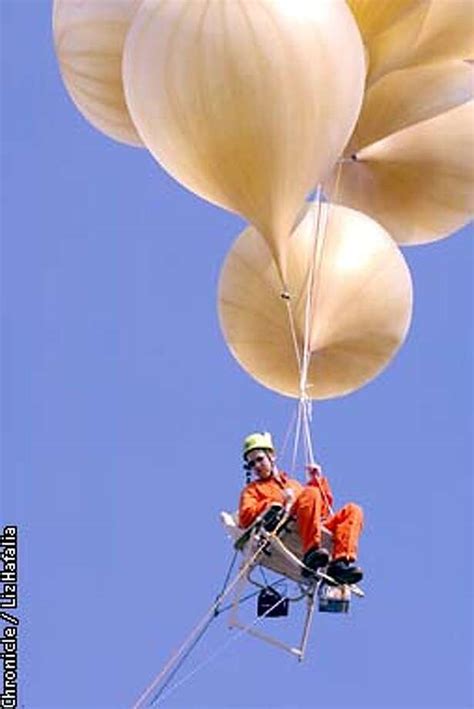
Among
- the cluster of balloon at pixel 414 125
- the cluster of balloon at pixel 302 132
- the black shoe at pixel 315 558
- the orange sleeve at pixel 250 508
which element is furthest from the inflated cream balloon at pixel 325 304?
the black shoe at pixel 315 558

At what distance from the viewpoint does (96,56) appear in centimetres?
778

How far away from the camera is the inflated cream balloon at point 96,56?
764 centimetres

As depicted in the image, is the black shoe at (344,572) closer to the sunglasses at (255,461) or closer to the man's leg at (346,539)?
the man's leg at (346,539)

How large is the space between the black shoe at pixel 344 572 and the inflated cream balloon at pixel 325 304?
1.10 meters

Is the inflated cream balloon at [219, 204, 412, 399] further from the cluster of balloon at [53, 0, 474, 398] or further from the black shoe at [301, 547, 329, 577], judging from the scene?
the black shoe at [301, 547, 329, 577]

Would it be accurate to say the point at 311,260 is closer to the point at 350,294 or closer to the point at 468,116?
the point at 350,294

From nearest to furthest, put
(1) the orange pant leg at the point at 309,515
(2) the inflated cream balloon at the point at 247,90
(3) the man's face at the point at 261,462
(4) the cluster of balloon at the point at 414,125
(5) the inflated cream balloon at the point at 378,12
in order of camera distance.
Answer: (2) the inflated cream balloon at the point at 247,90, (1) the orange pant leg at the point at 309,515, (3) the man's face at the point at 261,462, (5) the inflated cream balloon at the point at 378,12, (4) the cluster of balloon at the point at 414,125

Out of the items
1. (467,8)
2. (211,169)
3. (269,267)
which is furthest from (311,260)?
(467,8)

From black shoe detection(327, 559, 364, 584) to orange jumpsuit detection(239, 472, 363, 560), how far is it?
3 cm

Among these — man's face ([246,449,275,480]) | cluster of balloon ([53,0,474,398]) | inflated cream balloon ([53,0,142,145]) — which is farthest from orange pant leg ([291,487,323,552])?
inflated cream balloon ([53,0,142,145])

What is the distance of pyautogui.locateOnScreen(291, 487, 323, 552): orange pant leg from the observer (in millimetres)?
6746

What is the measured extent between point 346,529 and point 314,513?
0.49ft

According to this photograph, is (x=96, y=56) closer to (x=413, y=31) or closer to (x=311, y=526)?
(x=413, y=31)

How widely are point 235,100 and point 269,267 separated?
1.10 meters
